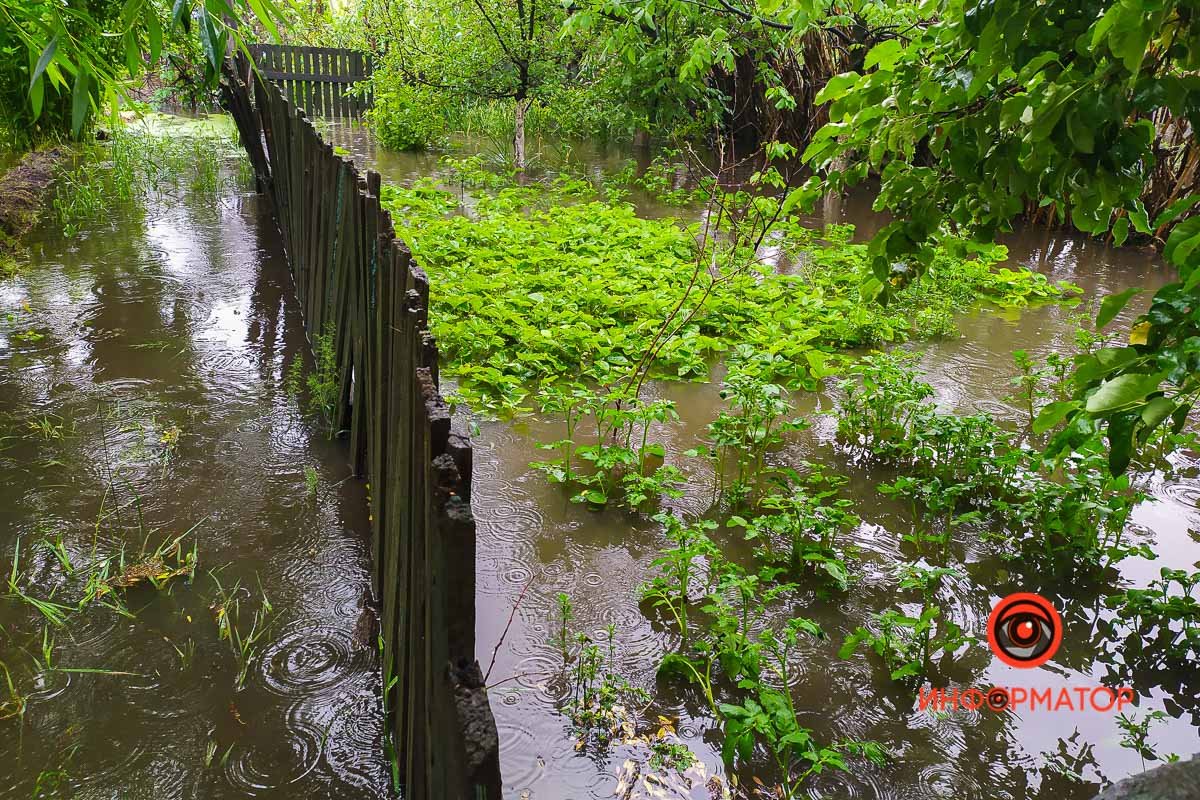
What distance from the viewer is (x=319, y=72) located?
1700 cm

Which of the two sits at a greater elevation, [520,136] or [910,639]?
[520,136]

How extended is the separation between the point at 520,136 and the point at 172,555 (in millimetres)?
8577

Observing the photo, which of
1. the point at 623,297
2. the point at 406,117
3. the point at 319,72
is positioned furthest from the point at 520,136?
the point at 319,72

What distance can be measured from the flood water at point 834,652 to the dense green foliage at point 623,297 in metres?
0.53

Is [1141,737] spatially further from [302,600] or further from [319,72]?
[319,72]

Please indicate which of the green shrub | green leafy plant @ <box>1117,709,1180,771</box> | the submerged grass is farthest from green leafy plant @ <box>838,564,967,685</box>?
the green shrub

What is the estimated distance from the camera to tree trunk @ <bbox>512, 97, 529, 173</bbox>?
34.6 feet

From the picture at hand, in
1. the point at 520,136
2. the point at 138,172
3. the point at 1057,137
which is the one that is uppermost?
the point at 1057,137

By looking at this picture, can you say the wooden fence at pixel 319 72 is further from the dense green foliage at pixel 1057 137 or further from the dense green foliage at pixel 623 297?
the dense green foliage at pixel 1057 137

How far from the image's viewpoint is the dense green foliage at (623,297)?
5031 mm

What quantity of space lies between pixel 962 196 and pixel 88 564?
311cm

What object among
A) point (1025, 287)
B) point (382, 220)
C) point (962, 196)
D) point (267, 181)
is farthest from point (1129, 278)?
point (267, 181)

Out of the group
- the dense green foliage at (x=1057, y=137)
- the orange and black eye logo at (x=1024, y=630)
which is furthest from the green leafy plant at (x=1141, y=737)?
the dense green foliage at (x=1057, y=137)

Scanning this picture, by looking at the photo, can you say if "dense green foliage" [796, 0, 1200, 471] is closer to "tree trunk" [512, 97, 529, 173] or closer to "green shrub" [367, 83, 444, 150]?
"tree trunk" [512, 97, 529, 173]
